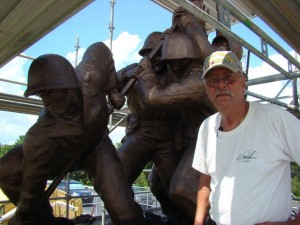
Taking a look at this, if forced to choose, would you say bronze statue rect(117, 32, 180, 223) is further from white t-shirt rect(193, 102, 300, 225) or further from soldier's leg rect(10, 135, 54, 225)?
white t-shirt rect(193, 102, 300, 225)

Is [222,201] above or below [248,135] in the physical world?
below

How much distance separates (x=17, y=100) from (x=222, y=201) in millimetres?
3617

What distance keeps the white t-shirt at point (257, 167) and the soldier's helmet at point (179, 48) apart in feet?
4.69

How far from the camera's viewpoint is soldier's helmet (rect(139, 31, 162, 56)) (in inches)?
127

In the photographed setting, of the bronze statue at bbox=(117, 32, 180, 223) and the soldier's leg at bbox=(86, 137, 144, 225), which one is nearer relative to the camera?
the soldier's leg at bbox=(86, 137, 144, 225)

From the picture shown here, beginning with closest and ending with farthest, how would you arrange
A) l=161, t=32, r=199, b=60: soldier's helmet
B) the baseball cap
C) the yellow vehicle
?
1. the baseball cap
2. l=161, t=32, r=199, b=60: soldier's helmet
3. the yellow vehicle

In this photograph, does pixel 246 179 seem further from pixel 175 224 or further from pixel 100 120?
pixel 175 224

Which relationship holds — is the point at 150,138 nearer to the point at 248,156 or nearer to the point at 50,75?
the point at 50,75

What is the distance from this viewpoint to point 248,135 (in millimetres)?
1376

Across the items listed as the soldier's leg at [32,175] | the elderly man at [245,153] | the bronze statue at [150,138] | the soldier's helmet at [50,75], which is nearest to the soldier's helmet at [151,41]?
the bronze statue at [150,138]

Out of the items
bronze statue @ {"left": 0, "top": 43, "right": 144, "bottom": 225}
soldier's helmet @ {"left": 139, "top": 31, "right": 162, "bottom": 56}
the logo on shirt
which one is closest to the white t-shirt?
the logo on shirt

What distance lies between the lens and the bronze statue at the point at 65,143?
238 cm

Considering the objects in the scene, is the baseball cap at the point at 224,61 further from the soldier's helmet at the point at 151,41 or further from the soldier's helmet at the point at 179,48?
the soldier's helmet at the point at 151,41

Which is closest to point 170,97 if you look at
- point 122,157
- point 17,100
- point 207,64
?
point 122,157
